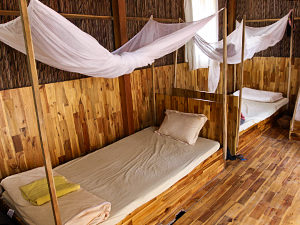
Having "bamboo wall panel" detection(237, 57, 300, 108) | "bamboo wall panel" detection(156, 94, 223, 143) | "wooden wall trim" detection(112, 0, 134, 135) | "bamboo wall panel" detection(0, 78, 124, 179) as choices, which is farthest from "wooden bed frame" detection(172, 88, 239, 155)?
"bamboo wall panel" detection(237, 57, 300, 108)

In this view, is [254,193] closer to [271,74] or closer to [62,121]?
[62,121]

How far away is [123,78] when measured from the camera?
3.37 metres

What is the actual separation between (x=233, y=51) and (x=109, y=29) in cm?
179

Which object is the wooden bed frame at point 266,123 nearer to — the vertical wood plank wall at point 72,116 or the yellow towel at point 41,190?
the vertical wood plank wall at point 72,116

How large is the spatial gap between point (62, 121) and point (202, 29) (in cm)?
272

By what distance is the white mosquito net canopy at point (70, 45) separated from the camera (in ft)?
5.51

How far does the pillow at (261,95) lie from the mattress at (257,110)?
80mm

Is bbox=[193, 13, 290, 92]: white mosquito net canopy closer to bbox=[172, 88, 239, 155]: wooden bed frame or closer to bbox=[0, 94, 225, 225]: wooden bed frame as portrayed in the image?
bbox=[172, 88, 239, 155]: wooden bed frame

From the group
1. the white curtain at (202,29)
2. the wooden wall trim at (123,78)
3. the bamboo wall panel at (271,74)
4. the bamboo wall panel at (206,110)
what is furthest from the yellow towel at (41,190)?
the bamboo wall panel at (271,74)

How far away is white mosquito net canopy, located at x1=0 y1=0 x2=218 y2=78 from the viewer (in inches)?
66.1

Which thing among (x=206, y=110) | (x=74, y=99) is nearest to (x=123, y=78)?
(x=74, y=99)

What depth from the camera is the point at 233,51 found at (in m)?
3.55

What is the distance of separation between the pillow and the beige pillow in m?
2.12

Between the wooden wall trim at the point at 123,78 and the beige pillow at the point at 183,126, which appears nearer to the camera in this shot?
the beige pillow at the point at 183,126
